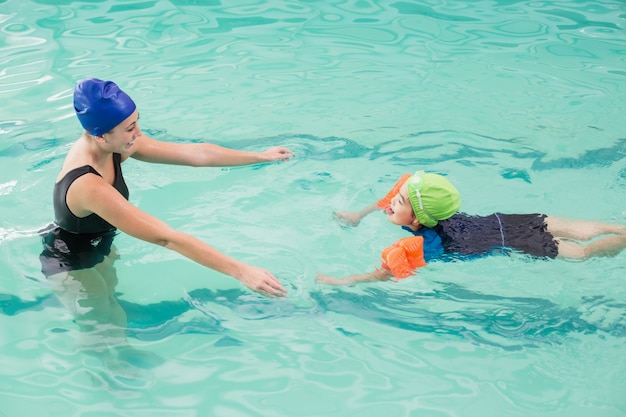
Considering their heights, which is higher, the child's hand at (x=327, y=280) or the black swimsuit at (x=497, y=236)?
the black swimsuit at (x=497, y=236)

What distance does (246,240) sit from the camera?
532 cm

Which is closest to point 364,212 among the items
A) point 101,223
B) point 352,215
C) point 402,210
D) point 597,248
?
point 352,215

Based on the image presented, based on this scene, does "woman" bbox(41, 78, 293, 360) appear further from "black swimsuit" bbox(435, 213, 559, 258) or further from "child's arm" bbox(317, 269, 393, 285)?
"black swimsuit" bbox(435, 213, 559, 258)

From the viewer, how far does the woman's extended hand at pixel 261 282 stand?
3.74 meters

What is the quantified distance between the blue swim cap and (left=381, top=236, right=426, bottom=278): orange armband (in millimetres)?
1686

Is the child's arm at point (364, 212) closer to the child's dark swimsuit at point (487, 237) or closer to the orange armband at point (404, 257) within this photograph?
the child's dark swimsuit at point (487, 237)

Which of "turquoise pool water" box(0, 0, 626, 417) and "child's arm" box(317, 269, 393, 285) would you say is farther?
"child's arm" box(317, 269, 393, 285)

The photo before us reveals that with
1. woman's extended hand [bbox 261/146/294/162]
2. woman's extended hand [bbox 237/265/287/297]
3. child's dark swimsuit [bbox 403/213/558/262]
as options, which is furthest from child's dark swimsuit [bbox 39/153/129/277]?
child's dark swimsuit [bbox 403/213/558/262]

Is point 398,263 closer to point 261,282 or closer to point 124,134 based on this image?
point 261,282

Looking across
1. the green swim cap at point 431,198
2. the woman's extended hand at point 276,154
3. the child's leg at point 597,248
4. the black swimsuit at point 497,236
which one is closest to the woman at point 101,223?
the woman's extended hand at point 276,154

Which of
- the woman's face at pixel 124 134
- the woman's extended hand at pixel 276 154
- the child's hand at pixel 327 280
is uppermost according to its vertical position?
the woman's face at pixel 124 134

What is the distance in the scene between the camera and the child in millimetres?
4637

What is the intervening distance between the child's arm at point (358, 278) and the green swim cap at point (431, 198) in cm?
45

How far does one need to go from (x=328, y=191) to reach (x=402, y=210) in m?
1.15
